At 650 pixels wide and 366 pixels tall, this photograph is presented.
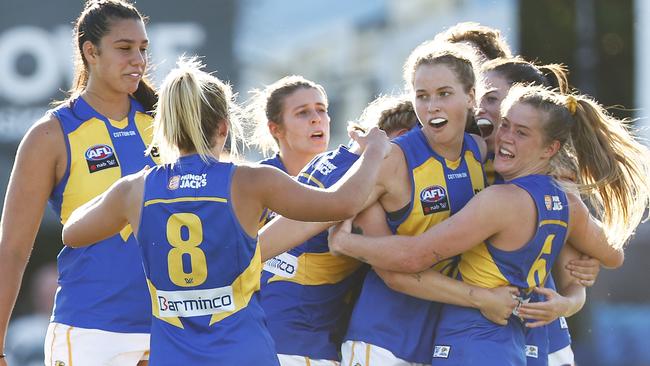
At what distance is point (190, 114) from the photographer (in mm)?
4191

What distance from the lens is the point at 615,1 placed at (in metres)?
11.9

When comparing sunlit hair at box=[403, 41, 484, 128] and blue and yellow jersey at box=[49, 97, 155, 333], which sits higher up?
sunlit hair at box=[403, 41, 484, 128]

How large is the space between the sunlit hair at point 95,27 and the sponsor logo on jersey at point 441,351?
156cm

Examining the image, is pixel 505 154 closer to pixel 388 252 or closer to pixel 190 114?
pixel 388 252

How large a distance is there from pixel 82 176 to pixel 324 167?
963mm

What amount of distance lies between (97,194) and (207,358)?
1028 mm

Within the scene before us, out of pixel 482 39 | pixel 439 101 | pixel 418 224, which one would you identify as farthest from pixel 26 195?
pixel 482 39

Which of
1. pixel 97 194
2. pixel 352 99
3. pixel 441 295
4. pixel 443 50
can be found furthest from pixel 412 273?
pixel 352 99

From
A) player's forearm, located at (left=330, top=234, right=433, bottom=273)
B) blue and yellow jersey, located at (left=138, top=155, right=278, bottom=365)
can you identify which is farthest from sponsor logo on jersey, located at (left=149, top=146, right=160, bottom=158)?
player's forearm, located at (left=330, top=234, right=433, bottom=273)

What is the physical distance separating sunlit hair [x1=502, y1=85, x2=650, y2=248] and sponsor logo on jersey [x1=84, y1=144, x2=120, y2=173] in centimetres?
156

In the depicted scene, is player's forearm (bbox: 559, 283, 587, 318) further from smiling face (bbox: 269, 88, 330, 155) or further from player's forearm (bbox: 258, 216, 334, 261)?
smiling face (bbox: 269, 88, 330, 155)

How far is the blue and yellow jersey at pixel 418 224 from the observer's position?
4762 millimetres

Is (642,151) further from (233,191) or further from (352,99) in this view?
(352,99)

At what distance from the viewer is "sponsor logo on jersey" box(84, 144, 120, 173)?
4867mm
